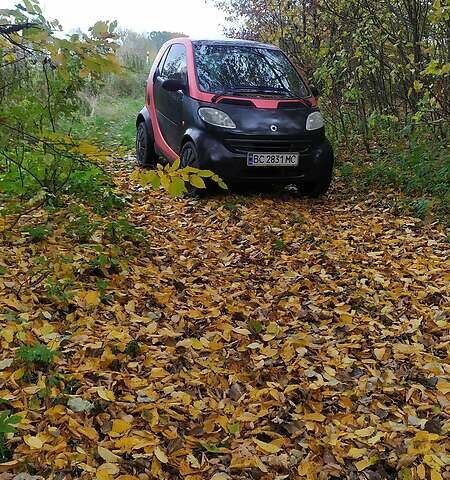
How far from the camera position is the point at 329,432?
2941 millimetres

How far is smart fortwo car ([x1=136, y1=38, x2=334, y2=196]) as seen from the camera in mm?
6156

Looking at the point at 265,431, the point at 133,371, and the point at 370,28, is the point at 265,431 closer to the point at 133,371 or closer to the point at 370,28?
the point at 133,371

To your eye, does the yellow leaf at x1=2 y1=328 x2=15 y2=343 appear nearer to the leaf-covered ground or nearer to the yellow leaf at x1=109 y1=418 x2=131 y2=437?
the leaf-covered ground

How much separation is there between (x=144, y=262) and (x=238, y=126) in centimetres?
212

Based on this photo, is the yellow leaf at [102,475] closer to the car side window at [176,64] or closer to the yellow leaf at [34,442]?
the yellow leaf at [34,442]

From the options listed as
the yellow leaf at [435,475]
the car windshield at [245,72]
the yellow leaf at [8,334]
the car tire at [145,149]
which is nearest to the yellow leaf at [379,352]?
the yellow leaf at [435,475]

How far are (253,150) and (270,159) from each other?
21cm

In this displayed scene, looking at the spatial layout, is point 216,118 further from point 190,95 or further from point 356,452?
point 356,452

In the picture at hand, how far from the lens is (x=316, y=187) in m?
6.65

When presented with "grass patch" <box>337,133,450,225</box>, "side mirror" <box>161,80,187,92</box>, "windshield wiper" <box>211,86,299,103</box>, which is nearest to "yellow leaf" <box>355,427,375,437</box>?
"grass patch" <box>337,133,450,225</box>

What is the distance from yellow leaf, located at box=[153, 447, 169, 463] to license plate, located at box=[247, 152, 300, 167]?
3924 mm

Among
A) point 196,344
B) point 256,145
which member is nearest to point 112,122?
point 256,145

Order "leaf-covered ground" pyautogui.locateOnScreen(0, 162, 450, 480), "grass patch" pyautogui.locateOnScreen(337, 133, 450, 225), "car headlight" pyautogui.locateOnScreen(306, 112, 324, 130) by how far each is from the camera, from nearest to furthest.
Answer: "leaf-covered ground" pyautogui.locateOnScreen(0, 162, 450, 480)
"grass patch" pyautogui.locateOnScreen(337, 133, 450, 225)
"car headlight" pyautogui.locateOnScreen(306, 112, 324, 130)

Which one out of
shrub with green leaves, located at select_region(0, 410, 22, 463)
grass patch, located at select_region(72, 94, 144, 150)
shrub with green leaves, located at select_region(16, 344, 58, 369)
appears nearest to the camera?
shrub with green leaves, located at select_region(0, 410, 22, 463)
